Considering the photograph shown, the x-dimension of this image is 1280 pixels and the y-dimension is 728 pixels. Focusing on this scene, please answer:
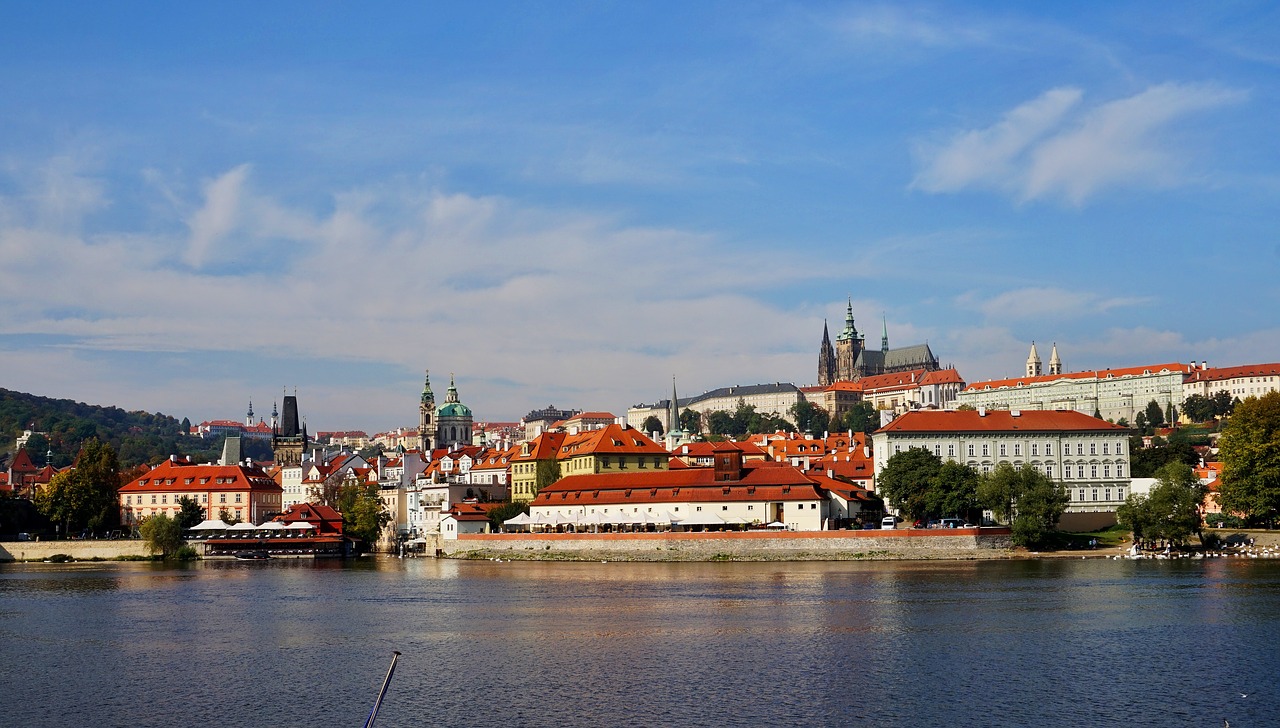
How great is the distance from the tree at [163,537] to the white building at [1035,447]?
48511 millimetres

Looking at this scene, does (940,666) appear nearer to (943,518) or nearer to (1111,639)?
(1111,639)

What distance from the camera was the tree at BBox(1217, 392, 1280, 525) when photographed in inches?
2963

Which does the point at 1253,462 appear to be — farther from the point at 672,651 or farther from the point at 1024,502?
the point at 672,651

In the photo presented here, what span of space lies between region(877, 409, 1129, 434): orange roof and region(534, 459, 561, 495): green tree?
2590 centimetres

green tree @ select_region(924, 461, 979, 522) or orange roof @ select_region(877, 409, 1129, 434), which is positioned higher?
orange roof @ select_region(877, 409, 1129, 434)

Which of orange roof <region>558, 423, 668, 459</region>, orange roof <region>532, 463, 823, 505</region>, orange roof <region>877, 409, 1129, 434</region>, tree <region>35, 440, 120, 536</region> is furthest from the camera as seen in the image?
tree <region>35, 440, 120, 536</region>

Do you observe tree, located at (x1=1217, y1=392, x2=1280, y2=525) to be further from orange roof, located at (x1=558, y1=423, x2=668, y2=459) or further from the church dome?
the church dome

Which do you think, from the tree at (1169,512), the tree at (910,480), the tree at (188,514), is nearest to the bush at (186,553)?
the tree at (188,514)

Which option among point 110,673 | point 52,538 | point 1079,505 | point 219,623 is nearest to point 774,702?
point 110,673

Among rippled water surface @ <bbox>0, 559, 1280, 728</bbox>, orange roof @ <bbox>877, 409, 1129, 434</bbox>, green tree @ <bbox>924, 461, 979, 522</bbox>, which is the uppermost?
orange roof @ <bbox>877, 409, 1129, 434</bbox>

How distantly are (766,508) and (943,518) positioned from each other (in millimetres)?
10609

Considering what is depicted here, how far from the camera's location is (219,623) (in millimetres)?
46906

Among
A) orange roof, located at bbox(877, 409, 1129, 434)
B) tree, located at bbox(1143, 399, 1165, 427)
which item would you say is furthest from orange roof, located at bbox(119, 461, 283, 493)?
tree, located at bbox(1143, 399, 1165, 427)

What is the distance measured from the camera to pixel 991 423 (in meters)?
92.0
